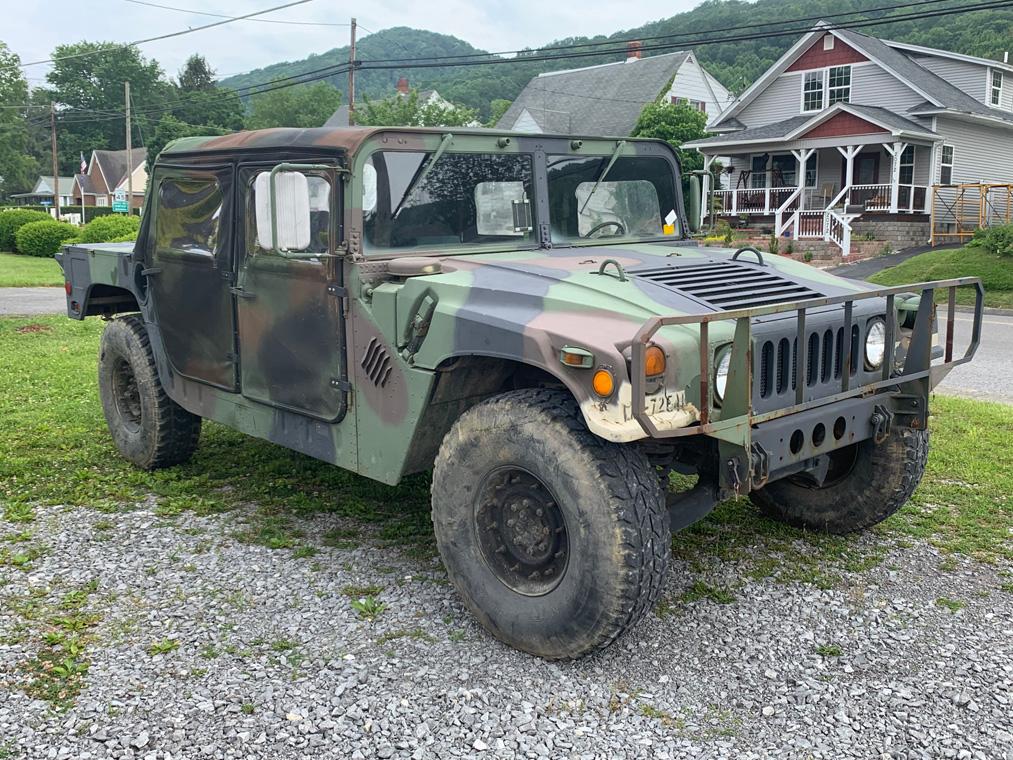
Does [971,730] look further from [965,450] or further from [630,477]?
[965,450]

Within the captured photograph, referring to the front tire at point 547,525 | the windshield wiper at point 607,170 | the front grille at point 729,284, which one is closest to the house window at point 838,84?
the windshield wiper at point 607,170

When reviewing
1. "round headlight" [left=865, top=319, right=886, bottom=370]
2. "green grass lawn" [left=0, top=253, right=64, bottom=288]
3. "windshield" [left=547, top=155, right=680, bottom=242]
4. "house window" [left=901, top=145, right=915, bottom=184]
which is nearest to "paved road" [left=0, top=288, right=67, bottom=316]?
"green grass lawn" [left=0, top=253, right=64, bottom=288]

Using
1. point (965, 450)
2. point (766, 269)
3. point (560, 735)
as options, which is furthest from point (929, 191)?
point (560, 735)

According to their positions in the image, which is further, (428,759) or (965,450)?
(965,450)

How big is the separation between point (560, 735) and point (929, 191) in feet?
92.0

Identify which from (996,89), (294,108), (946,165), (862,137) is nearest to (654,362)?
(862,137)

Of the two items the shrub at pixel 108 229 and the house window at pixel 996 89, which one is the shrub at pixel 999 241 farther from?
the shrub at pixel 108 229

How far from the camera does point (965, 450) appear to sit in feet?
21.0

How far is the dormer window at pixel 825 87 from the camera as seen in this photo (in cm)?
3091

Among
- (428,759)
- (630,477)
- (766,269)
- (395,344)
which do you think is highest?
(766,269)

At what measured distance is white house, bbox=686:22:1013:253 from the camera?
27.4 meters

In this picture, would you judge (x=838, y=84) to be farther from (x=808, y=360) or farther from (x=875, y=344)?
(x=808, y=360)

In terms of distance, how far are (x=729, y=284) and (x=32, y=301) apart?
15259 mm

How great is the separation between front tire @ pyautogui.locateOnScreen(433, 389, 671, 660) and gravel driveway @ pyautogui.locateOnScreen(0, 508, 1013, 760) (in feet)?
0.64
